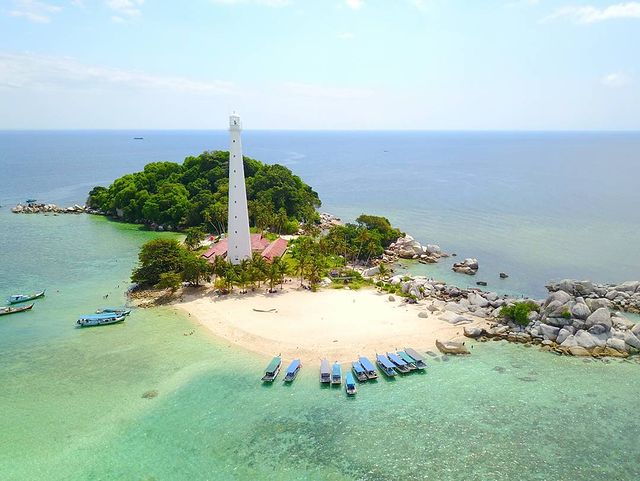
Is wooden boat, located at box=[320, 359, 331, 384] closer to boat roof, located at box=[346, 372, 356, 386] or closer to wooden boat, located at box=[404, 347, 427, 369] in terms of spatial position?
boat roof, located at box=[346, 372, 356, 386]

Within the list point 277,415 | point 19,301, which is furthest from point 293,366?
point 19,301

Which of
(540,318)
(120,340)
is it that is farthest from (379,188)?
(120,340)

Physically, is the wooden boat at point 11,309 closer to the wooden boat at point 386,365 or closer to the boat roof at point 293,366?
the boat roof at point 293,366

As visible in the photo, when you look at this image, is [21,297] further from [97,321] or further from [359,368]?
[359,368]

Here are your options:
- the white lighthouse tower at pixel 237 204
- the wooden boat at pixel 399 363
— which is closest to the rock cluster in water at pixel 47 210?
the white lighthouse tower at pixel 237 204

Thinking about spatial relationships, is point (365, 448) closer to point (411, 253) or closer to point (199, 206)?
point (411, 253)
